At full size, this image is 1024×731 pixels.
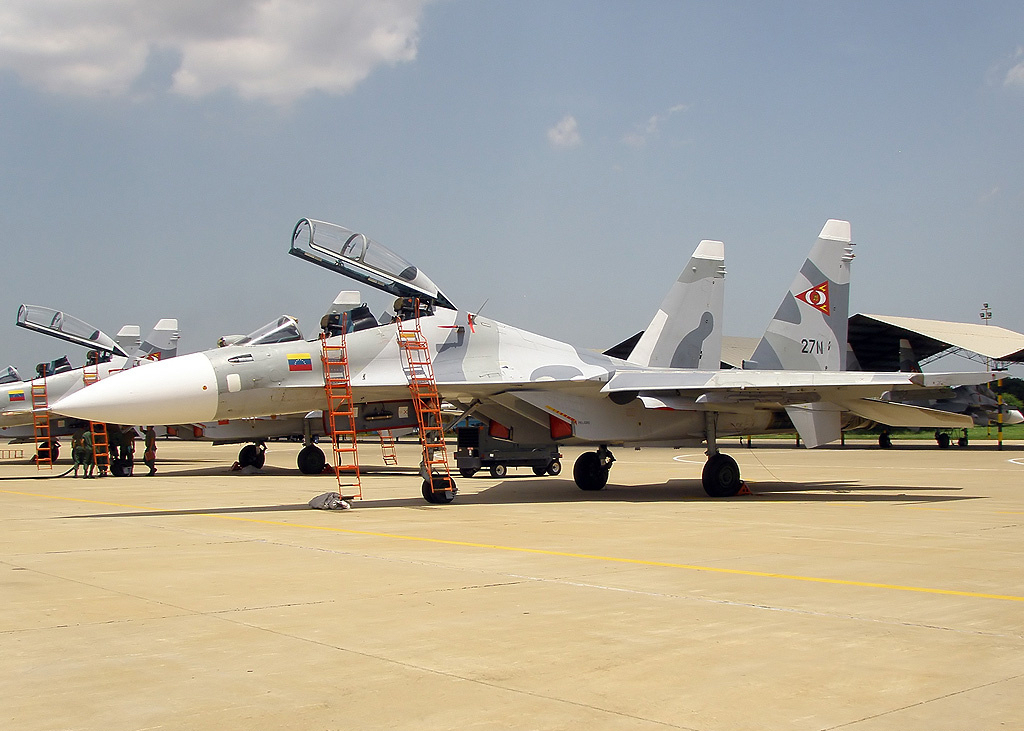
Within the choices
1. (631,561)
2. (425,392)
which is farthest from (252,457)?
(631,561)

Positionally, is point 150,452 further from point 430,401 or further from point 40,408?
point 430,401

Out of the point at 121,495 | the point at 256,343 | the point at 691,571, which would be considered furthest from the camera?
the point at 121,495

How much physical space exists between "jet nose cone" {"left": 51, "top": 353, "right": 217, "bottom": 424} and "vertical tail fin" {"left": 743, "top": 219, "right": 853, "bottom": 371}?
31.6ft

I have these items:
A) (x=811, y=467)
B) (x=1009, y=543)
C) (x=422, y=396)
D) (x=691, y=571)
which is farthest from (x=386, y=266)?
(x=811, y=467)

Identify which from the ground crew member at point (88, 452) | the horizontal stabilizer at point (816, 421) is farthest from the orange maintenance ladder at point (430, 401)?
the ground crew member at point (88, 452)

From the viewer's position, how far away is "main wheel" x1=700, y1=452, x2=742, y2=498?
47.8 feet

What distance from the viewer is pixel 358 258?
13281 millimetres

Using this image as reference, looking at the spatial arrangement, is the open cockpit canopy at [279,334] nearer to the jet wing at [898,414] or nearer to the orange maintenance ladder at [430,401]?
the orange maintenance ladder at [430,401]

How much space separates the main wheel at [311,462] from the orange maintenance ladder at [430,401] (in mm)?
10193

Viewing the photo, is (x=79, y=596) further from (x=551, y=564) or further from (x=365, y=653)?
(x=551, y=564)

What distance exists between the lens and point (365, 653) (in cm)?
455

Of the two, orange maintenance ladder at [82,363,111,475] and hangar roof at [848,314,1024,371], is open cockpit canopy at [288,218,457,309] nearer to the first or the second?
orange maintenance ladder at [82,363,111,475]

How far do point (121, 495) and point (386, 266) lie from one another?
20.8 feet

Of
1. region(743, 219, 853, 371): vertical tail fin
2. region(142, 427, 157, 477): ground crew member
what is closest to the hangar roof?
region(743, 219, 853, 371): vertical tail fin
